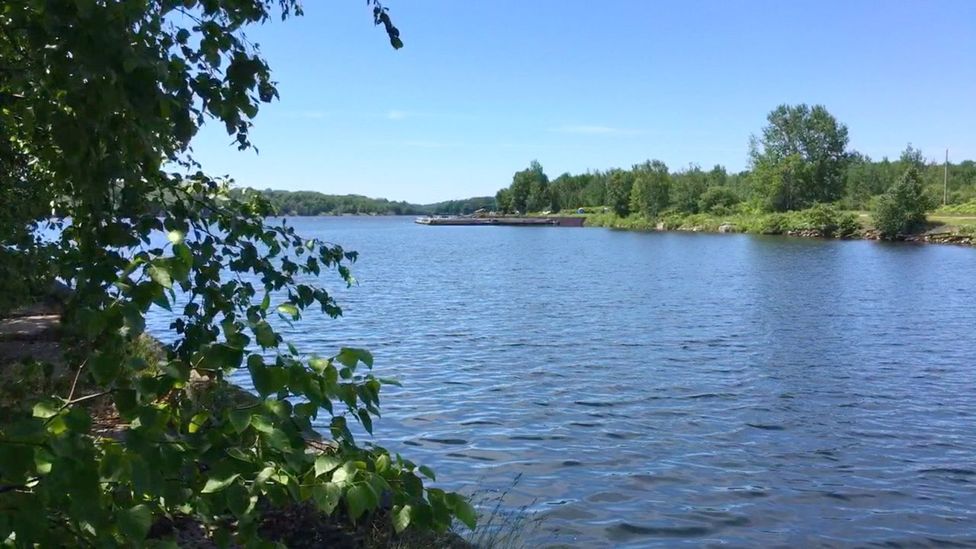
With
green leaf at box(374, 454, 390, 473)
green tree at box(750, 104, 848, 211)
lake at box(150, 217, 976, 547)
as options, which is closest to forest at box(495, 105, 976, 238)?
green tree at box(750, 104, 848, 211)

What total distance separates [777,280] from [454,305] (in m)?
17.3

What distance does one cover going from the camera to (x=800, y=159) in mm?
105688

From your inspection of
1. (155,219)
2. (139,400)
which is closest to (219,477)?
(139,400)

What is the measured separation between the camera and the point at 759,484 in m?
9.89

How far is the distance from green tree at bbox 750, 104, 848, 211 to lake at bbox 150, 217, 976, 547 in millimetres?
76343

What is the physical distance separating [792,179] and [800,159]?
5592 mm

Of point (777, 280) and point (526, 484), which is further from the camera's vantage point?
point (777, 280)

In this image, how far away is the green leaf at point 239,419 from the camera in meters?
2.27

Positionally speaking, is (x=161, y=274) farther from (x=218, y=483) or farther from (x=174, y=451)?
(x=218, y=483)

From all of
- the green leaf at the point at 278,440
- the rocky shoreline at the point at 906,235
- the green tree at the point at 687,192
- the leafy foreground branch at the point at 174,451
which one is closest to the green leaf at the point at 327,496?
the leafy foreground branch at the point at 174,451

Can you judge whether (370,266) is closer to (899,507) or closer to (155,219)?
(899,507)

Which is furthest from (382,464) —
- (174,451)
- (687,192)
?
(687,192)

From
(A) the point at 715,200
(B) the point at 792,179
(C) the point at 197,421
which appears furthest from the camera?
(A) the point at 715,200

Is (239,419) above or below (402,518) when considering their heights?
above
